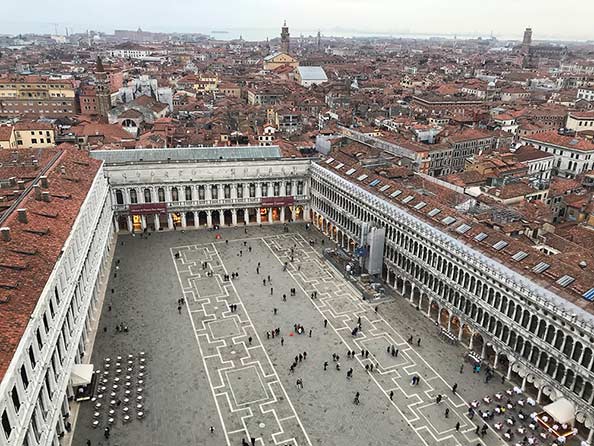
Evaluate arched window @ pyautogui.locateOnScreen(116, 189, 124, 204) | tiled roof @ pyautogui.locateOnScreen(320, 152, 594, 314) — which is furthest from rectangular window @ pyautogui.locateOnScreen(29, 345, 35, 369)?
arched window @ pyautogui.locateOnScreen(116, 189, 124, 204)

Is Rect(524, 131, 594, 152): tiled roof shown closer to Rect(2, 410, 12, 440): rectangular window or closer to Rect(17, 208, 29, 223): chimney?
Rect(17, 208, 29, 223): chimney

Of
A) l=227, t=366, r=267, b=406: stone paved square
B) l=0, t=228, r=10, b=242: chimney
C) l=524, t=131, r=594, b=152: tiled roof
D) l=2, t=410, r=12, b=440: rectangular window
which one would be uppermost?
l=0, t=228, r=10, b=242: chimney

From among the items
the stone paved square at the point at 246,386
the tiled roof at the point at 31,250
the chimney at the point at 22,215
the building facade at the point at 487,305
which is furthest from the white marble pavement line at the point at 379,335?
the chimney at the point at 22,215

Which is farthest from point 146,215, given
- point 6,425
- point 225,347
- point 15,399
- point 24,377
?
point 6,425

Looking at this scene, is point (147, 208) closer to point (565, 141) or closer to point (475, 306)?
point (475, 306)

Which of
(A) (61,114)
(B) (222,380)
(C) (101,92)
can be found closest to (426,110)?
(C) (101,92)

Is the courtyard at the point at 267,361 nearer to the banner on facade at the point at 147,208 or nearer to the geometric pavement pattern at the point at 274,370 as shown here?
the geometric pavement pattern at the point at 274,370
